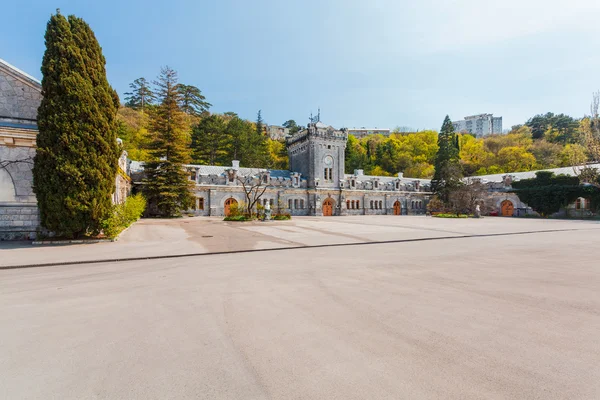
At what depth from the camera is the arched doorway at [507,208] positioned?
42.2 meters

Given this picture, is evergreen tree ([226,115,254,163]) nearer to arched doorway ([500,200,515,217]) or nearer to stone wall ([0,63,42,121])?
stone wall ([0,63,42,121])

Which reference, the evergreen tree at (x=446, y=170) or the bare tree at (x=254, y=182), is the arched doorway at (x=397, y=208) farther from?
the bare tree at (x=254, y=182)

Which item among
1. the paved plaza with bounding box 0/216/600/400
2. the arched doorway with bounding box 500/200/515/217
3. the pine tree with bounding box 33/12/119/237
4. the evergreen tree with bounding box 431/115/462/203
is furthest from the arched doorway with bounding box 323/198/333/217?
the paved plaza with bounding box 0/216/600/400

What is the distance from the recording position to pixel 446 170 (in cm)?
4472

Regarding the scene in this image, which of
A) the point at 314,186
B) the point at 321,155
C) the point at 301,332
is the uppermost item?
the point at 321,155

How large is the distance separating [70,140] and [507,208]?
50.7m

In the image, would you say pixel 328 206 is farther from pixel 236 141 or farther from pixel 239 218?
pixel 236 141

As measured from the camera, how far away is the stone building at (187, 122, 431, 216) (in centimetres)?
3712

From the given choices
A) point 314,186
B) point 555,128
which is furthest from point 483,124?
point 314,186

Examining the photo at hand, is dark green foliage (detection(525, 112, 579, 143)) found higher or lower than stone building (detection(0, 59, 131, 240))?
higher

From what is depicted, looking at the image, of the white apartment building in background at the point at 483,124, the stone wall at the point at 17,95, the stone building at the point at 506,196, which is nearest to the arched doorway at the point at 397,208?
the stone building at the point at 506,196

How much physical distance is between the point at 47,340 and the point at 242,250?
6727 mm

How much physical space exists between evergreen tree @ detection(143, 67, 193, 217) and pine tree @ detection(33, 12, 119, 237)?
18927 millimetres

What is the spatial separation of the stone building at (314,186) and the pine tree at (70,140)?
23106 millimetres
